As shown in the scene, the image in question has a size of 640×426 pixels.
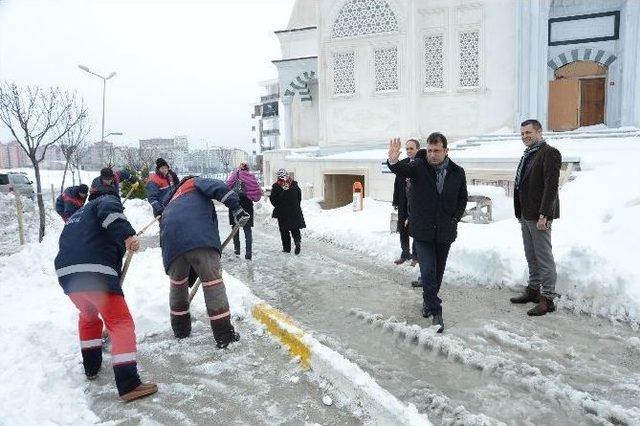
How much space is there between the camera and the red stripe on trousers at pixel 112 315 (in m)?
3.34

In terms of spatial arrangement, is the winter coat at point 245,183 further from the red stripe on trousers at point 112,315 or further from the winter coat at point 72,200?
the red stripe on trousers at point 112,315

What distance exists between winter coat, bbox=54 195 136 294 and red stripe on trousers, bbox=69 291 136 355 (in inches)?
2.2

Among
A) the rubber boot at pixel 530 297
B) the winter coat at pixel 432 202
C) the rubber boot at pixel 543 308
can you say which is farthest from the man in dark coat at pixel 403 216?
the winter coat at pixel 432 202

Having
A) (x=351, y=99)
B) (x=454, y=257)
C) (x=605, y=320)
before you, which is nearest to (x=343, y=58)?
(x=351, y=99)

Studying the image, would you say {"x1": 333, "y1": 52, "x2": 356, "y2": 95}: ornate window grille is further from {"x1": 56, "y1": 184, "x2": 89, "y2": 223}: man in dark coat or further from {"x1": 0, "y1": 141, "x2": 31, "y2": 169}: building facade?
{"x1": 0, "y1": 141, "x2": 31, "y2": 169}: building facade

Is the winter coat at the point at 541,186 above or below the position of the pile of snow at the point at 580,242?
above

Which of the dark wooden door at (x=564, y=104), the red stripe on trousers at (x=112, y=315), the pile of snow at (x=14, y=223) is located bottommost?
the pile of snow at (x=14, y=223)

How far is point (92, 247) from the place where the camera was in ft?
11.3

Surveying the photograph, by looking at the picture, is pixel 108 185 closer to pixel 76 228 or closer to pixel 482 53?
pixel 76 228

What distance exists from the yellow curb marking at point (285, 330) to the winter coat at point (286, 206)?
350 cm

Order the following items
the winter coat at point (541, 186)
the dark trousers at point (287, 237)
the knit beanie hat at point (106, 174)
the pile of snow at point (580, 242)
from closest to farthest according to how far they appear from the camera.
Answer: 1. the knit beanie hat at point (106, 174)
2. the winter coat at point (541, 186)
3. the pile of snow at point (580, 242)
4. the dark trousers at point (287, 237)

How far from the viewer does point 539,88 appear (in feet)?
54.4

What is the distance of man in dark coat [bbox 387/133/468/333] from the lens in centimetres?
414

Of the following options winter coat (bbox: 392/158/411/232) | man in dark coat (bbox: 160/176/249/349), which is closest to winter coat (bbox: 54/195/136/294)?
man in dark coat (bbox: 160/176/249/349)
